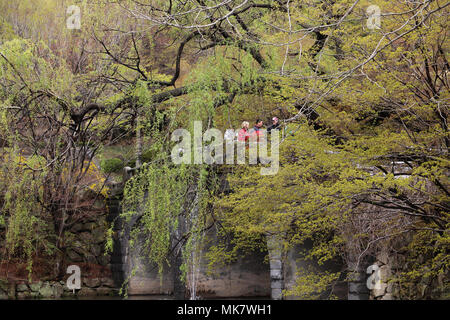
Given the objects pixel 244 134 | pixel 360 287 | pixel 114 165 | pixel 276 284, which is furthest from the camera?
pixel 114 165

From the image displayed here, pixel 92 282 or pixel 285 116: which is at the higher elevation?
pixel 285 116

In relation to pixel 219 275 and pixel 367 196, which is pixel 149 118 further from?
pixel 219 275

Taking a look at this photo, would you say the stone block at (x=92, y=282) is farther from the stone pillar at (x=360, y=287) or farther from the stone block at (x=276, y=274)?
the stone pillar at (x=360, y=287)

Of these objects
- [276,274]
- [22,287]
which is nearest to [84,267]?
[22,287]

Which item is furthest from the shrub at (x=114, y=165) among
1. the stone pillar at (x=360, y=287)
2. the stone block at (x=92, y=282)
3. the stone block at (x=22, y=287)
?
the stone pillar at (x=360, y=287)

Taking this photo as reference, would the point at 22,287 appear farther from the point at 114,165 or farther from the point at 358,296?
the point at 358,296

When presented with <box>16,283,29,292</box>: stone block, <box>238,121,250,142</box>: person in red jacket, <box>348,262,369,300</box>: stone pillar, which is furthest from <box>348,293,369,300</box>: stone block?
<box>16,283,29,292</box>: stone block

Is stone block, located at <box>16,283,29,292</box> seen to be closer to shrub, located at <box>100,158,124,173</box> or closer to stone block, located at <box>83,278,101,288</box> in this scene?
stone block, located at <box>83,278,101,288</box>

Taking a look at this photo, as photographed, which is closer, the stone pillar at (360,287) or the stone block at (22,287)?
the stone pillar at (360,287)

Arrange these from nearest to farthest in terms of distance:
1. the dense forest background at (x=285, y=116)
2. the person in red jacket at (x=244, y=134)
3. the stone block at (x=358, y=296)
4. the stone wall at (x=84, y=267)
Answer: the dense forest background at (x=285, y=116) < the person in red jacket at (x=244, y=134) < the stone block at (x=358, y=296) < the stone wall at (x=84, y=267)

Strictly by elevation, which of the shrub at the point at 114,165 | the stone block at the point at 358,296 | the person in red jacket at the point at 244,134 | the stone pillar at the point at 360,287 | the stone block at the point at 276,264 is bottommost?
the stone block at the point at 358,296

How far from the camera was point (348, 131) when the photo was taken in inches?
404

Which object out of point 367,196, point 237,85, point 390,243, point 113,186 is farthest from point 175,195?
point 113,186

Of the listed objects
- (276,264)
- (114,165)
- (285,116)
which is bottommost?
(276,264)
